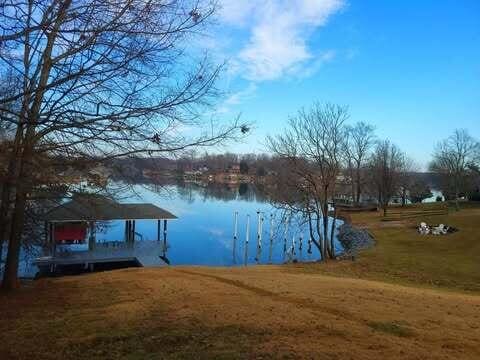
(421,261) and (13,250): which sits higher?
(13,250)

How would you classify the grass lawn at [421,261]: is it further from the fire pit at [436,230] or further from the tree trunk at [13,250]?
the tree trunk at [13,250]

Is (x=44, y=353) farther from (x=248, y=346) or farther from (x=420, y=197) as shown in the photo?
(x=420, y=197)

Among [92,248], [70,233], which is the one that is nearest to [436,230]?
[92,248]

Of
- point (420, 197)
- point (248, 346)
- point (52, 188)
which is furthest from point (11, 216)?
point (420, 197)

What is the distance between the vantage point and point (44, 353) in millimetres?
6023

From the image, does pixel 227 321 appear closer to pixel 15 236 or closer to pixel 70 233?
pixel 15 236

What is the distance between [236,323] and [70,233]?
21.6 meters

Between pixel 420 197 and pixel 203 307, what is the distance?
7643 cm

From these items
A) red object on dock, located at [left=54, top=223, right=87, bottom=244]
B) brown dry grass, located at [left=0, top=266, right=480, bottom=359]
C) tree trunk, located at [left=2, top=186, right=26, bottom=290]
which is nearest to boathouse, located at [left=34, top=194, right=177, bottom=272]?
red object on dock, located at [left=54, top=223, right=87, bottom=244]

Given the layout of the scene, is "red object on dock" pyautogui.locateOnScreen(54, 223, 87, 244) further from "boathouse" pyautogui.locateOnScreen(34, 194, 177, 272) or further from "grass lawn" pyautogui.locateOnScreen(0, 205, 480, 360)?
"grass lawn" pyautogui.locateOnScreen(0, 205, 480, 360)

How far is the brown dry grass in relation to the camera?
5.77 meters

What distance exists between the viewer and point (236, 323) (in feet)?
23.2

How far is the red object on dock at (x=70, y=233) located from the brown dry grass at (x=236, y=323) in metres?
15.4

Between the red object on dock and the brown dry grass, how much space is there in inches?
605
